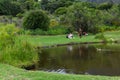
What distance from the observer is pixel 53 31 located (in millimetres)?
48500

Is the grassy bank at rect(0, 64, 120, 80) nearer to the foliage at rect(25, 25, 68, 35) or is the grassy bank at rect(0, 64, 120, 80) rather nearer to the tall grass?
the tall grass

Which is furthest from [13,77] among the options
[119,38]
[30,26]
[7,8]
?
[7,8]

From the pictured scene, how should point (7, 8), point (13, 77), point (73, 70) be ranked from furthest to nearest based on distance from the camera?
point (7, 8) < point (73, 70) < point (13, 77)

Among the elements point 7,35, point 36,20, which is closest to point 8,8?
point 36,20

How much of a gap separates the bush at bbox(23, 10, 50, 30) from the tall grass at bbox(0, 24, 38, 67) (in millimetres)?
25436

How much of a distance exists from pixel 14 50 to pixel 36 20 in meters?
27.4

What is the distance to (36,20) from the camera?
158ft

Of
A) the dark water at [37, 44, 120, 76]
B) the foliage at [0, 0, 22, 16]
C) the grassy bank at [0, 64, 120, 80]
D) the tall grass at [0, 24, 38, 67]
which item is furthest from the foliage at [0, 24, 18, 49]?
the foliage at [0, 0, 22, 16]

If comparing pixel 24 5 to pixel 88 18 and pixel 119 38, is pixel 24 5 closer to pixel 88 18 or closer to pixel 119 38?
pixel 88 18

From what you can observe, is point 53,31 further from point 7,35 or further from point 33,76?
point 33,76

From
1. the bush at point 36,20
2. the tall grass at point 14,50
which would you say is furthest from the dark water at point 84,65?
the bush at point 36,20

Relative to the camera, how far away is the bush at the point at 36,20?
1891 inches

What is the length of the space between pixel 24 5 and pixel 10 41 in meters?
59.8

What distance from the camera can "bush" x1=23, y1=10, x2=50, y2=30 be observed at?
158 ft
